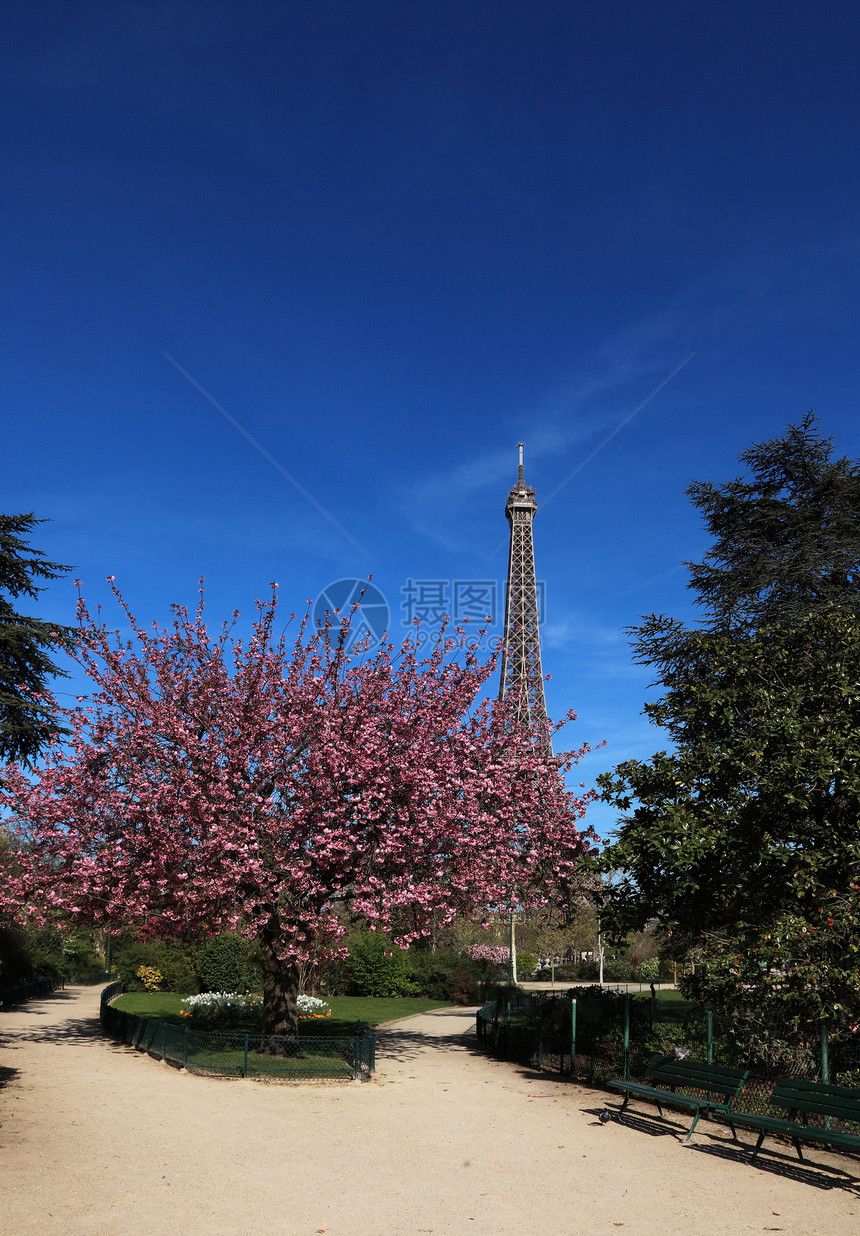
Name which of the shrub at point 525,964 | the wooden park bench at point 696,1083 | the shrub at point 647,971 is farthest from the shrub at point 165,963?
the shrub at point 647,971

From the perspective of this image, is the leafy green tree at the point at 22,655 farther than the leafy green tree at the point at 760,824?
Yes

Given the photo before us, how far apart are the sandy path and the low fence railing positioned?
16.8 m

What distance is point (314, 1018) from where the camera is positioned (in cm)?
2492

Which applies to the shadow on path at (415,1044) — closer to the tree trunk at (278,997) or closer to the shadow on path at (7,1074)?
the tree trunk at (278,997)

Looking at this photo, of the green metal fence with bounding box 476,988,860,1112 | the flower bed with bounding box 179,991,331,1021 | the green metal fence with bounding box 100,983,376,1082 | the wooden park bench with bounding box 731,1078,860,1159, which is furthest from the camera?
the flower bed with bounding box 179,991,331,1021

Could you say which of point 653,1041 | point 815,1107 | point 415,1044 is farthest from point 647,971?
point 815,1107

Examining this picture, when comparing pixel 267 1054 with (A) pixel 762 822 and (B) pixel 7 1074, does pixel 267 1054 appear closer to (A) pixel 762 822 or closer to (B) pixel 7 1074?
(B) pixel 7 1074

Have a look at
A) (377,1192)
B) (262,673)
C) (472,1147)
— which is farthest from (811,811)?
(262,673)

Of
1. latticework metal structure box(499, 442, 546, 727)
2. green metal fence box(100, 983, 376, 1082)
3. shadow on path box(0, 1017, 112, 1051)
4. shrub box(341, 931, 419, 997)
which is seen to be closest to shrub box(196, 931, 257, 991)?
shadow on path box(0, 1017, 112, 1051)

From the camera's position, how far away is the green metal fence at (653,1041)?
1370cm

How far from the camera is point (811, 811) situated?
12773 millimetres

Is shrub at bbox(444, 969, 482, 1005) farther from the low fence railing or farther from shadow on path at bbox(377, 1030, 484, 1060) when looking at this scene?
the low fence railing

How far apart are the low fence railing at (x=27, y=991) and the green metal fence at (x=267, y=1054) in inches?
541

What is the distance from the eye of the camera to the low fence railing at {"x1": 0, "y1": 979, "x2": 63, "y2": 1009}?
31.0 metres
